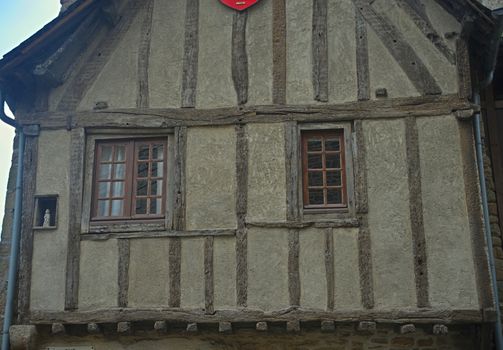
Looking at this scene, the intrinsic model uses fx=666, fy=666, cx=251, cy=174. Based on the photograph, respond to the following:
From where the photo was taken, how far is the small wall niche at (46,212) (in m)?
7.26

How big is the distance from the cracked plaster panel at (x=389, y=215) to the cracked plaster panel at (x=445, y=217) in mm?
204

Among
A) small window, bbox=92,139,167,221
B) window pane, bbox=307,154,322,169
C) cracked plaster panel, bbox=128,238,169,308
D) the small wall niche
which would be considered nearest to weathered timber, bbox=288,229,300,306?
window pane, bbox=307,154,322,169

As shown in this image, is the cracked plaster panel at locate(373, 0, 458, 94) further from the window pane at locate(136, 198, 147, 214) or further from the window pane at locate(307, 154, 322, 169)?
the window pane at locate(136, 198, 147, 214)

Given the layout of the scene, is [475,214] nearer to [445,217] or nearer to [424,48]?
[445,217]

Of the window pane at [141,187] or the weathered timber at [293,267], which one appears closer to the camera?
the weathered timber at [293,267]

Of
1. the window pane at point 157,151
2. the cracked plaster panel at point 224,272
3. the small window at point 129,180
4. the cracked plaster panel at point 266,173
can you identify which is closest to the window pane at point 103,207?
the small window at point 129,180

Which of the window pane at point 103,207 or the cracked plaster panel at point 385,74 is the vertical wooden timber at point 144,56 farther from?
the cracked plaster panel at point 385,74

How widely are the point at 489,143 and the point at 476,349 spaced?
2392 millimetres

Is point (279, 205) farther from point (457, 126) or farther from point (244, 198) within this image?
point (457, 126)

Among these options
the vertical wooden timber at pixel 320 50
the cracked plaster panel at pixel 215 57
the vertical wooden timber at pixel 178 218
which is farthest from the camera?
the cracked plaster panel at pixel 215 57

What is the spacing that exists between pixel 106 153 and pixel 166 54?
52.0 inches

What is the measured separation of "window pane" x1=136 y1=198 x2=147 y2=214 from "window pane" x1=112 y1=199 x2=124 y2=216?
18 cm

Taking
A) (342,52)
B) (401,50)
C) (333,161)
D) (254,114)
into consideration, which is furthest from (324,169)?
(401,50)

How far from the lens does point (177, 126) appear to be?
290 inches
